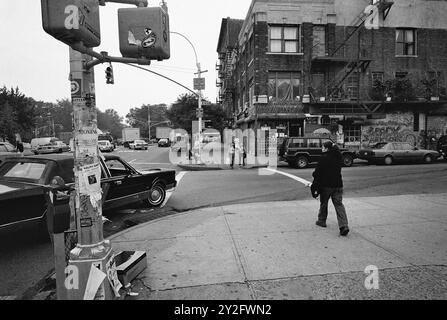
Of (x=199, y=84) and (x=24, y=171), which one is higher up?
(x=199, y=84)

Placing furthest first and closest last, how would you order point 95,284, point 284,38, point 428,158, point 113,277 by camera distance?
point 284,38, point 428,158, point 113,277, point 95,284

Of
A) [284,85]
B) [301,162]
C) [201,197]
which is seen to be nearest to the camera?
[201,197]

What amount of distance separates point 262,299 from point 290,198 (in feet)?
20.4

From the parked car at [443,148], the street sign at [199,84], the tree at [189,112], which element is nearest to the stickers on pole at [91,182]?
the street sign at [199,84]

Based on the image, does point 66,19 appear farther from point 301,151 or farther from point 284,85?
point 284,85

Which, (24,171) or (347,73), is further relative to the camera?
(347,73)

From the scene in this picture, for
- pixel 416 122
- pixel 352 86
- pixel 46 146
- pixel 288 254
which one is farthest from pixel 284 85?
pixel 46 146

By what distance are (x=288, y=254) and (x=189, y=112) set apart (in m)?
29.0

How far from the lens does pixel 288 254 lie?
487cm

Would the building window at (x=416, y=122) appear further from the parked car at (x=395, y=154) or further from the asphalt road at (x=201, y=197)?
the asphalt road at (x=201, y=197)

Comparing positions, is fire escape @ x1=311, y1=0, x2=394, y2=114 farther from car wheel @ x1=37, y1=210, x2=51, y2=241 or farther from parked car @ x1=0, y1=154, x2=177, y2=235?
car wheel @ x1=37, y1=210, x2=51, y2=241

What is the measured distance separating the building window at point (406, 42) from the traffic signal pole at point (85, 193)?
2764 cm
